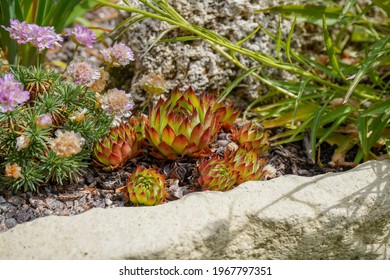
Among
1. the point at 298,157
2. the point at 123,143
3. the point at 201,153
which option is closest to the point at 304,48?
the point at 298,157

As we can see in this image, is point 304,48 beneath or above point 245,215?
above

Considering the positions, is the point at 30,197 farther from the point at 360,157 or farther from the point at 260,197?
the point at 360,157

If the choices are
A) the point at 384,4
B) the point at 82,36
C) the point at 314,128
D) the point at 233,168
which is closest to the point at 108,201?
the point at 233,168

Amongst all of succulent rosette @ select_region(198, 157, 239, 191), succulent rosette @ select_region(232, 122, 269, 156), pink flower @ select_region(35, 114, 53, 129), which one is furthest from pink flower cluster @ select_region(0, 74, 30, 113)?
succulent rosette @ select_region(232, 122, 269, 156)

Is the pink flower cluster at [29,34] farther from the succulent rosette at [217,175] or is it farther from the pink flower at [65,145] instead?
the succulent rosette at [217,175]

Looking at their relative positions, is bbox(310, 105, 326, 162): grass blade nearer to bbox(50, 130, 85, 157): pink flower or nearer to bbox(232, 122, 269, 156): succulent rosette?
bbox(232, 122, 269, 156): succulent rosette

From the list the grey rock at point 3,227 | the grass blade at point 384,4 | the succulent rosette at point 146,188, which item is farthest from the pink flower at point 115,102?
the grass blade at point 384,4

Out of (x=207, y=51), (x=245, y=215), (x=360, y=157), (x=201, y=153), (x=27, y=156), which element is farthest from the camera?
(x=207, y=51)
